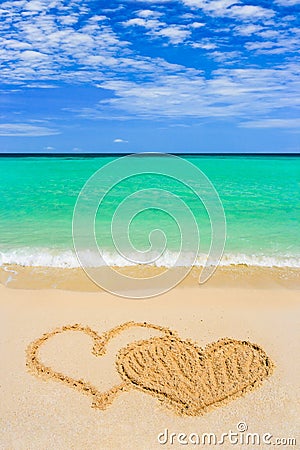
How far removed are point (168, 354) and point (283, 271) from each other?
3.75m

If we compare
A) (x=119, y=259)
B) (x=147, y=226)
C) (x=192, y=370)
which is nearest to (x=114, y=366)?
(x=192, y=370)

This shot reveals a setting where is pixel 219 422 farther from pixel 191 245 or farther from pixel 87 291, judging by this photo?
pixel 191 245

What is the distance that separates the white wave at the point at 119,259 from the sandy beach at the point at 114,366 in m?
1.44

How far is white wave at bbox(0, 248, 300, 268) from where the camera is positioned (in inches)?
321

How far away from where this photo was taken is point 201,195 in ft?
59.7

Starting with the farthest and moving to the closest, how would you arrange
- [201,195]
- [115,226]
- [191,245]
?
[201,195], [115,226], [191,245]

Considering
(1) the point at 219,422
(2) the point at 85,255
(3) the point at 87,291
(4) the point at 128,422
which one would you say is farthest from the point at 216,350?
(2) the point at 85,255

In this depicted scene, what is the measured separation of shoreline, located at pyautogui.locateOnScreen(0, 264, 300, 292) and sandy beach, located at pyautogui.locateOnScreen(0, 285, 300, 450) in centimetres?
23

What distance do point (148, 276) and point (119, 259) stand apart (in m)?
1.18

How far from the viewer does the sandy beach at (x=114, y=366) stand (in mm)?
3779
